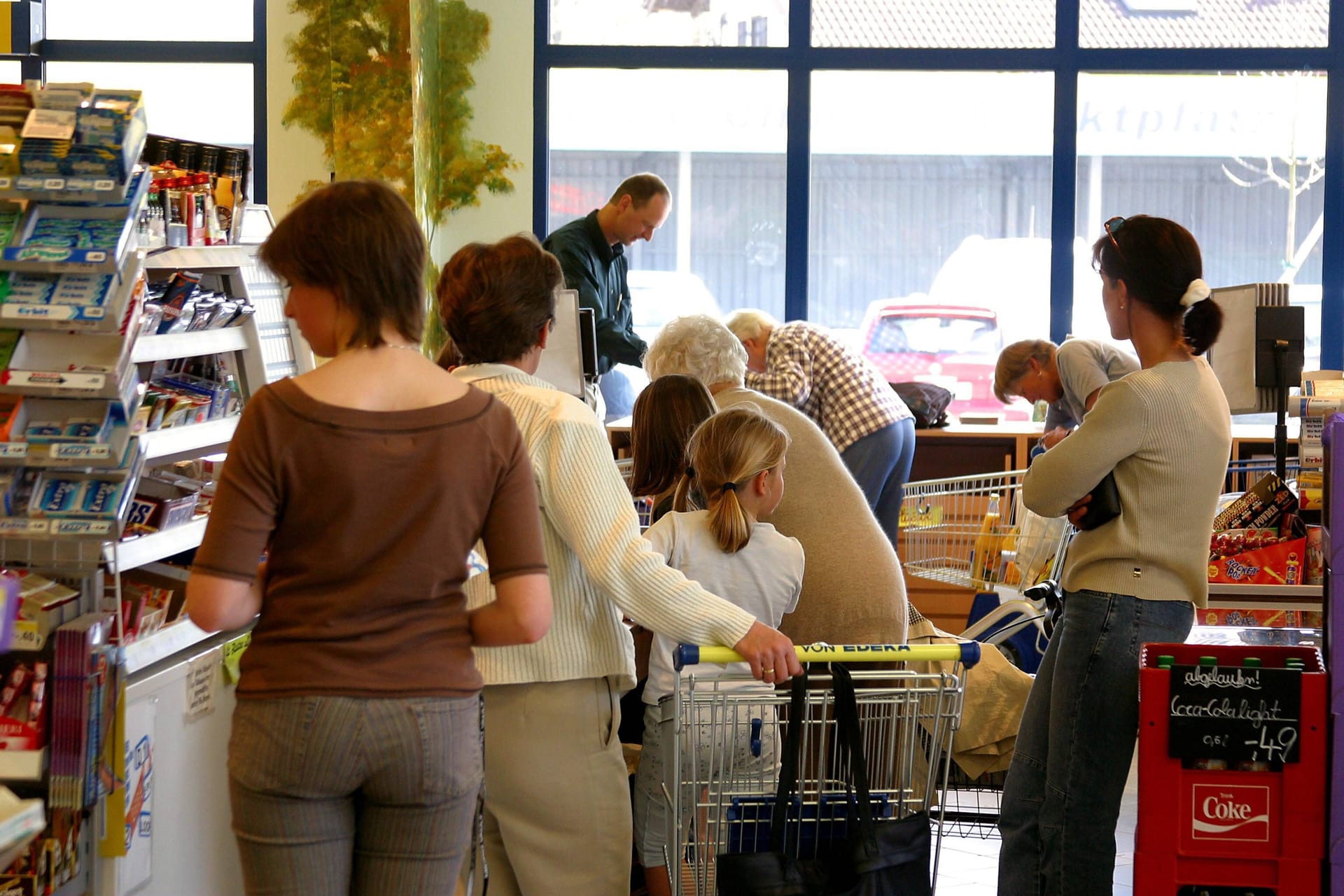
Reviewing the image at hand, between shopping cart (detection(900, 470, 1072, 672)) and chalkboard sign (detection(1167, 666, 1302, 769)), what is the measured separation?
1278mm

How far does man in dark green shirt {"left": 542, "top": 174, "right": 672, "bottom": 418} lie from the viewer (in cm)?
552

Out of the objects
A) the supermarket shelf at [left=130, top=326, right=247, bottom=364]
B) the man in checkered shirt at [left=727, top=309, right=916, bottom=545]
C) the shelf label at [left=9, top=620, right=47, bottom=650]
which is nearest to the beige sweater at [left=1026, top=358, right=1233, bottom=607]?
the supermarket shelf at [left=130, top=326, right=247, bottom=364]

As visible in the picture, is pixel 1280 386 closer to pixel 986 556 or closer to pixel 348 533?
pixel 986 556

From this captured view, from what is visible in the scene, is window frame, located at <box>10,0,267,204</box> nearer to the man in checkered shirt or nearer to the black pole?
the man in checkered shirt

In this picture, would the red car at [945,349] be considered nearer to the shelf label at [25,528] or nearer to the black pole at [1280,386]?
the black pole at [1280,386]

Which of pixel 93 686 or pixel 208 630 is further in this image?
pixel 93 686

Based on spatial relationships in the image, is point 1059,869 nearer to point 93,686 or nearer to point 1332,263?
point 93,686

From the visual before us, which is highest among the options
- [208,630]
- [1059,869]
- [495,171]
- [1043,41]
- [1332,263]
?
[1043,41]

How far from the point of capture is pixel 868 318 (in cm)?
823

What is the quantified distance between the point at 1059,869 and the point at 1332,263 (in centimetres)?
620

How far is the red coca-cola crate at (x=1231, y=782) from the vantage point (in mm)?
2498

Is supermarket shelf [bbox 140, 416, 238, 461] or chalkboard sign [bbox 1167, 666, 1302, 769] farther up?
supermarket shelf [bbox 140, 416, 238, 461]

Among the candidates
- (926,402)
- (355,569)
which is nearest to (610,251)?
(926,402)

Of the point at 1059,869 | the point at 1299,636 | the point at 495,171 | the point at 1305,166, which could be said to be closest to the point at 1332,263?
the point at 1305,166
